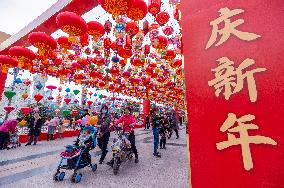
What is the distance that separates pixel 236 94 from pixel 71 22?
11.1 ft

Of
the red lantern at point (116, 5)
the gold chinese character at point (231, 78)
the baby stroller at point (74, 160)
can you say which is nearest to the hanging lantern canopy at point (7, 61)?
the baby stroller at point (74, 160)

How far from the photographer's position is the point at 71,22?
4.02 meters

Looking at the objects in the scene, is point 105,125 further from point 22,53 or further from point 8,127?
point 8,127

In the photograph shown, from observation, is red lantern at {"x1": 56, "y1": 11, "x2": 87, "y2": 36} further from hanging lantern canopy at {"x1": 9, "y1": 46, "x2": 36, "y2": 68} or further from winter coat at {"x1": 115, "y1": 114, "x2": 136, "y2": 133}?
winter coat at {"x1": 115, "y1": 114, "x2": 136, "y2": 133}

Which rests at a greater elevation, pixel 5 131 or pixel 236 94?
pixel 236 94

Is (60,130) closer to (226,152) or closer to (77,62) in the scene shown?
(77,62)

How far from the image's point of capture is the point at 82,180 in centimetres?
437

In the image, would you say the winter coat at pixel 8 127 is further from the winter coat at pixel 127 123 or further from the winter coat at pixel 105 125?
the winter coat at pixel 127 123

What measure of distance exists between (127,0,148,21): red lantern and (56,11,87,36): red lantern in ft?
3.35

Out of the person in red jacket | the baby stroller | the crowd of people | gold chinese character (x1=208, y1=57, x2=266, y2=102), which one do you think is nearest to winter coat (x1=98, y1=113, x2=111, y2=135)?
the crowd of people

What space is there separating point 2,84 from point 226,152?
12782 mm

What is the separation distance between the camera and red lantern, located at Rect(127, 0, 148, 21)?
3.88m

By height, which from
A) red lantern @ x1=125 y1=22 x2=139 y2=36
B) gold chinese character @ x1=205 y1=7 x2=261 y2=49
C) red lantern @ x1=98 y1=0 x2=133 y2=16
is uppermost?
red lantern @ x1=125 y1=22 x2=139 y2=36

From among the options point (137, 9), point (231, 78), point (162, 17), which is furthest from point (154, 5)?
point (231, 78)
